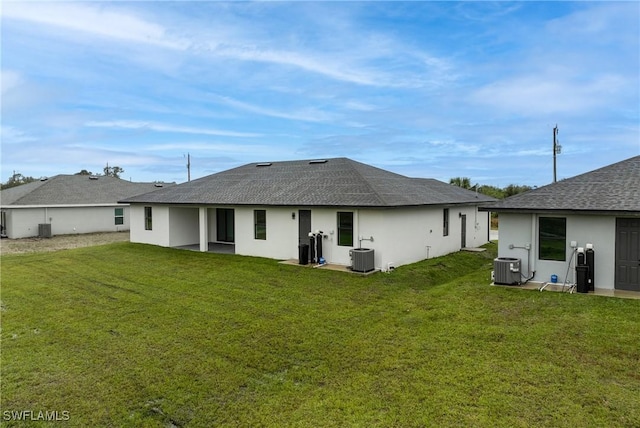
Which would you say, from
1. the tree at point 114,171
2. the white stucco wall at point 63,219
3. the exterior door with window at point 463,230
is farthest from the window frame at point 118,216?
the tree at point 114,171

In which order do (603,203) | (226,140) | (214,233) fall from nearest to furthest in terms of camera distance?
1. (603,203)
2. (214,233)
3. (226,140)

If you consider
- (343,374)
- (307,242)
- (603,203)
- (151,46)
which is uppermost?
(151,46)

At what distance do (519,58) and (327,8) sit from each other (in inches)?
371

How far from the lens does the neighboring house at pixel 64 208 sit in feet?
81.9

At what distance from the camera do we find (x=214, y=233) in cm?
2064

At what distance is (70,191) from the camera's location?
28453mm

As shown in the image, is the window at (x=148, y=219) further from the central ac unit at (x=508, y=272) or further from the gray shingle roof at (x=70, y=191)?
the central ac unit at (x=508, y=272)

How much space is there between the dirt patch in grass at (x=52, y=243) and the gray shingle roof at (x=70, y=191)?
2.60 m

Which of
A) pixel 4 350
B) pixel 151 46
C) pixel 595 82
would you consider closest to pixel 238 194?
pixel 151 46

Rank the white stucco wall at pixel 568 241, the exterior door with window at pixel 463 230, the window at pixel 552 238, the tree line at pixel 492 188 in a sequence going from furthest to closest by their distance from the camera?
the tree line at pixel 492 188, the exterior door with window at pixel 463 230, the window at pixel 552 238, the white stucco wall at pixel 568 241

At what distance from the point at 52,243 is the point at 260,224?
45.6 ft

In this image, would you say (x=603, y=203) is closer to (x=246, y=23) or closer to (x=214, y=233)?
(x=246, y=23)

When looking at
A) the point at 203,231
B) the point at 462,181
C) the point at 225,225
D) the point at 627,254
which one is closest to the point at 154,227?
the point at 225,225

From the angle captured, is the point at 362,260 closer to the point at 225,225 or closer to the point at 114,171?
the point at 225,225
